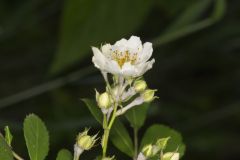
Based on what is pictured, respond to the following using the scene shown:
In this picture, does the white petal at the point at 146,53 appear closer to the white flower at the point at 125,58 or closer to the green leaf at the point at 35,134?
the white flower at the point at 125,58

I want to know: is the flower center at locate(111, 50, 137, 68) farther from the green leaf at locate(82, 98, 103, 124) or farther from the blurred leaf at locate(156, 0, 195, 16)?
the blurred leaf at locate(156, 0, 195, 16)

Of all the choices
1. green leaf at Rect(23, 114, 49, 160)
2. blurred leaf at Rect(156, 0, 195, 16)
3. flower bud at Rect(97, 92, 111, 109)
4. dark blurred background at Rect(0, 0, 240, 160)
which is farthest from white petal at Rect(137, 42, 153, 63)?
blurred leaf at Rect(156, 0, 195, 16)

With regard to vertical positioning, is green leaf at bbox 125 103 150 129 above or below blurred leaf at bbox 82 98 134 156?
above

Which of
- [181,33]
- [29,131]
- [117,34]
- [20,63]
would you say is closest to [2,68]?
[20,63]

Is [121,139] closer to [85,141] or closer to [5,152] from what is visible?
[85,141]

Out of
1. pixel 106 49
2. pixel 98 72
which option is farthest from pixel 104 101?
pixel 98 72

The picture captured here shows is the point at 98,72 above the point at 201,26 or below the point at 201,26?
above
